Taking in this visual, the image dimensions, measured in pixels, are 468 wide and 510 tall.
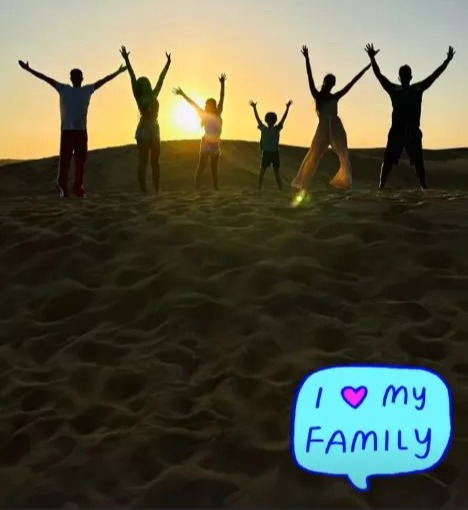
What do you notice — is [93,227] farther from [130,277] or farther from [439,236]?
[439,236]

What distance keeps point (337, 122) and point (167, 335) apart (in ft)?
16.8

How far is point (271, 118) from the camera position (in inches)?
478

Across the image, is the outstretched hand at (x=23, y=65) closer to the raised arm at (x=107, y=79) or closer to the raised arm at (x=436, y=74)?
the raised arm at (x=107, y=79)

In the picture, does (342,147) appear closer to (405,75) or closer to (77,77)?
(405,75)

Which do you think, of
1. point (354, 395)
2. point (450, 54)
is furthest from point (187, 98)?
point (354, 395)

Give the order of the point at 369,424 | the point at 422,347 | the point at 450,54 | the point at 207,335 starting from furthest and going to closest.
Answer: the point at 450,54 < the point at 207,335 < the point at 422,347 < the point at 369,424

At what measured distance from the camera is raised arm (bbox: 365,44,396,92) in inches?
366

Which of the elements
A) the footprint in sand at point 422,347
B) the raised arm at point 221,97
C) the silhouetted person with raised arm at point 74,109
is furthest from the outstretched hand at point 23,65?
the footprint in sand at point 422,347

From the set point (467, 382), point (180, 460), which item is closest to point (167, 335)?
point (180, 460)

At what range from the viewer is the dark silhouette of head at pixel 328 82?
9812 millimetres

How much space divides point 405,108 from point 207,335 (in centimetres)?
501

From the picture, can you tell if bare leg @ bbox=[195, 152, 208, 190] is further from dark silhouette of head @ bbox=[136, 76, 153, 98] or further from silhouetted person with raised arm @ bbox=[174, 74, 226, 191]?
dark silhouette of head @ bbox=[136, 76, 153, 98]

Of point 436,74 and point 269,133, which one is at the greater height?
point 436,74

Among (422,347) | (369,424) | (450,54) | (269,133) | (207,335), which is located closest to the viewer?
(369,424)
